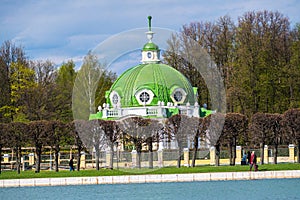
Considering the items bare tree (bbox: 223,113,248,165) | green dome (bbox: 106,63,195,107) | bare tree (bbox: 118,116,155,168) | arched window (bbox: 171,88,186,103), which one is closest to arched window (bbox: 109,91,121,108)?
green dome (bbox: 106,63,195,107)

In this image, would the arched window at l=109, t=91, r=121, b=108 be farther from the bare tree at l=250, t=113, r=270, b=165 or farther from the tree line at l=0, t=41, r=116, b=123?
the bare tree at l=250, t=113, r=270, b=165

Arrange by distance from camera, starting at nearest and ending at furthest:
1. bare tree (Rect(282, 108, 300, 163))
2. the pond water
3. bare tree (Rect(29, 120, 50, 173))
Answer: the pond water < bare tree (Rect(282, 108, 300, 163)) < bare tree (Rect(29, 120, 50, 173))

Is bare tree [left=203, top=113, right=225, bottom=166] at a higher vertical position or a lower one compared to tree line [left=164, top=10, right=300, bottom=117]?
lower

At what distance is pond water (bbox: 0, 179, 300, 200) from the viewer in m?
29.1

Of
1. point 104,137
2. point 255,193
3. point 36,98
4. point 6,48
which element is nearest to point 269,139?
point 104,137

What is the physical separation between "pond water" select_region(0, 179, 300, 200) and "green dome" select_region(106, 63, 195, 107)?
27.4 metres

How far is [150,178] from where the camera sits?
1355 inches

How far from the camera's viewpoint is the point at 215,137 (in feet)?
142

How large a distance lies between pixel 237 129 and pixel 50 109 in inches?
1006

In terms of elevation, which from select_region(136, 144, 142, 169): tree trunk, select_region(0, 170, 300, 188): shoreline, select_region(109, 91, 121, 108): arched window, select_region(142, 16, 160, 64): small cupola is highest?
select_region(142, 16, 160, 64): small cupola

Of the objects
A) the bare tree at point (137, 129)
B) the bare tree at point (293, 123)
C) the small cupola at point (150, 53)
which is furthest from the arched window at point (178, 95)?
the bare tree at point (293, 123)

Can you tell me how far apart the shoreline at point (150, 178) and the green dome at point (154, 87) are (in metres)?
26.3

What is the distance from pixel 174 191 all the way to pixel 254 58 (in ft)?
97.9

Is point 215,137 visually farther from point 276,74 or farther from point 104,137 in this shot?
point 276,74
